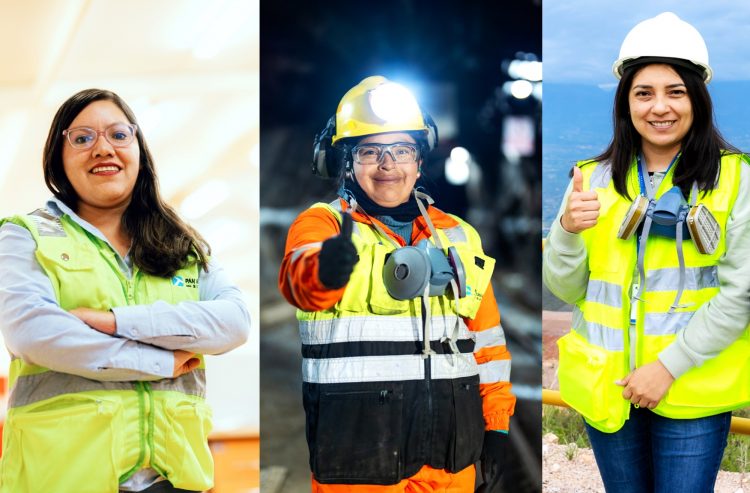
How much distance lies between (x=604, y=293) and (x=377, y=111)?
3.39 feet

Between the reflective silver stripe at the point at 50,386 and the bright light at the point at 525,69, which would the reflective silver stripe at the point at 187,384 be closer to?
the reflective silver stripe at the point at 50,386

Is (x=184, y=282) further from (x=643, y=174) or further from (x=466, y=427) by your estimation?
(x=643, y=174)

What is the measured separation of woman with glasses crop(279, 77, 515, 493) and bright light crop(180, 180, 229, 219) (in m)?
0.32

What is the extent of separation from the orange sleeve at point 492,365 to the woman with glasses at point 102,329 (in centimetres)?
90

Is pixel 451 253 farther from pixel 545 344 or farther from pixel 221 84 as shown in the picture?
pixel 221 84

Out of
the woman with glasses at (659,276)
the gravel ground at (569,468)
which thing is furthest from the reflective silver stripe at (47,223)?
the gravel ground at (569,468)

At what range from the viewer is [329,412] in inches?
123

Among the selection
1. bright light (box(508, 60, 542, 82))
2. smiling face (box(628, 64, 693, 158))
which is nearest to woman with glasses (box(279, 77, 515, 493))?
bright light (box(508, 60, 542, 82))

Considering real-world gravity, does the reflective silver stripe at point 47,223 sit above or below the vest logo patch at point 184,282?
above

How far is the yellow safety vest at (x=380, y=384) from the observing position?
120 inches

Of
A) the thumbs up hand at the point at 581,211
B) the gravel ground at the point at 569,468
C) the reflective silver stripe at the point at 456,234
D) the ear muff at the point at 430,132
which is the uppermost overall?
the ear muff at the point at 430,132

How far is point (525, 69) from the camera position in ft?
11.4

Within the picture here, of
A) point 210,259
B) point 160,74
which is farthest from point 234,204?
point 160,74

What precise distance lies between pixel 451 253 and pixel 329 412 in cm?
72
